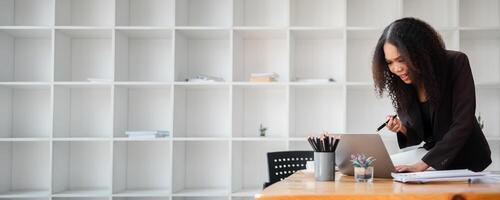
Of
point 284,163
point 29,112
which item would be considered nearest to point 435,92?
point 284,163

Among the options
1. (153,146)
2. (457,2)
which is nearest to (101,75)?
(153,146)

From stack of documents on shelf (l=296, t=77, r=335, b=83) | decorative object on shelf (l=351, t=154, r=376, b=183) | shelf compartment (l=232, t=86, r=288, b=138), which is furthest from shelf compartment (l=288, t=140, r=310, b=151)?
decorative object on shelf (l=351, t=154, r=376, b=183)

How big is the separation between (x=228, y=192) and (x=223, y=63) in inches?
46.4

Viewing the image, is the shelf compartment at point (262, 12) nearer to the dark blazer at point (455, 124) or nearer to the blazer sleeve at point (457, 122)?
the dark blazer at point (455, 124)

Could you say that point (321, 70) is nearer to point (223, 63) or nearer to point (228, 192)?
point (223, 63)

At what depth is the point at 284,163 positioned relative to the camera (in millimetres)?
3350

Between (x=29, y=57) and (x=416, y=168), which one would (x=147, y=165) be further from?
(x=416, y=168)

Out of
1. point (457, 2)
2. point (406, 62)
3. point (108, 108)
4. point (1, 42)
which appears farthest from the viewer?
point (108, 108)

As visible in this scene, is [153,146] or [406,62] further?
[153,146]

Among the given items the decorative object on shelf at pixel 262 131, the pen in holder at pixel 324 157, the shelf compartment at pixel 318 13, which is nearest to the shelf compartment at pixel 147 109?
the decorative object on shelf at pixel 262 131

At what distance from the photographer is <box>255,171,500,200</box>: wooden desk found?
1.46 metres

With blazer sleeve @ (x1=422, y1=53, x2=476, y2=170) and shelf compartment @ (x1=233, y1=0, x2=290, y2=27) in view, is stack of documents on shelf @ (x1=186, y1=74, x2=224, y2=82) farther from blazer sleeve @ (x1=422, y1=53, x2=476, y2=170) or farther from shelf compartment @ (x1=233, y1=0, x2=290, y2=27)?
blazer sleeve @ (x1=422, y1=53, x2=476, y2=170)

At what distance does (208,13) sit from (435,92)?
9.36 ft

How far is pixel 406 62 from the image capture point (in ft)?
7.07
